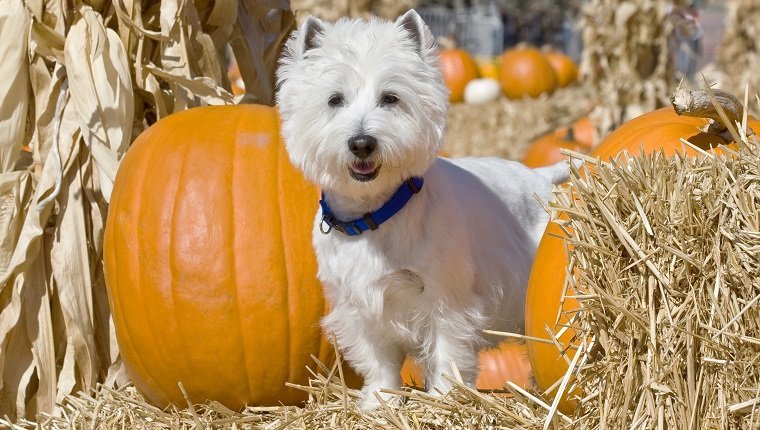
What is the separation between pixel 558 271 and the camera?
3098mm

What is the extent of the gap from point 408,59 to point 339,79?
0.75ft

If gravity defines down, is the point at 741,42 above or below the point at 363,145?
above

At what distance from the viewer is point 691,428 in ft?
8.51

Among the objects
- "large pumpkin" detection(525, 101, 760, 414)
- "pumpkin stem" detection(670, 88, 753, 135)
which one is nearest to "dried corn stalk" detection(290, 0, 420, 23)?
"large pumpkin" detection(525, 101, 760, 414)

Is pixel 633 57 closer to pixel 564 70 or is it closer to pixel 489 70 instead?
pixel 564 70

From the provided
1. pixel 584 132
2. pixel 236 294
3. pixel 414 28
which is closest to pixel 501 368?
pixel 236 294

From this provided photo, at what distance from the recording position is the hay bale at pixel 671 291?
258 centimetres

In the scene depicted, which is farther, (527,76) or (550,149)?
(527,76)

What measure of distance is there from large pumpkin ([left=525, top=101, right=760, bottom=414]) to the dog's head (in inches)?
19.7

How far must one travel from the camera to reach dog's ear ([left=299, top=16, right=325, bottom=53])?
3.20 metres

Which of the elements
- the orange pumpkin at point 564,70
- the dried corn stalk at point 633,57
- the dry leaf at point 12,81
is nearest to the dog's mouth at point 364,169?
the dry leaf at point 12,81

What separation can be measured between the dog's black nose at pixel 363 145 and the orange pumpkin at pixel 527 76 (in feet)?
35.4

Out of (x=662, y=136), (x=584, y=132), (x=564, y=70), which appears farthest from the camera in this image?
(x=564, y=70)

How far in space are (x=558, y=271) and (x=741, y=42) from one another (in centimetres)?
1125
